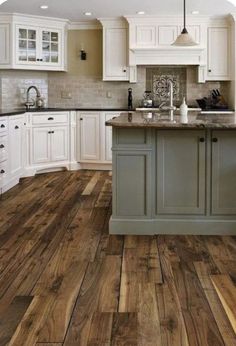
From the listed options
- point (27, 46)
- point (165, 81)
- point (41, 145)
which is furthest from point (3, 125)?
point (165, 81)

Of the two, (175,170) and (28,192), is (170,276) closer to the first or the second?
(175,170)

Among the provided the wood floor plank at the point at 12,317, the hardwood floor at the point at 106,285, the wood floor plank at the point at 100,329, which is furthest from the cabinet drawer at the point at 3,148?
the wood floor plank at the point at 100,329

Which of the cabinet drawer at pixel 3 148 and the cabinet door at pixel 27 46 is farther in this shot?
the cabinet door at pixel 27 46

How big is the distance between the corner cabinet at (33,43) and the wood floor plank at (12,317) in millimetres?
5249

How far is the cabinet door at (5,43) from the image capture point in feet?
24.2

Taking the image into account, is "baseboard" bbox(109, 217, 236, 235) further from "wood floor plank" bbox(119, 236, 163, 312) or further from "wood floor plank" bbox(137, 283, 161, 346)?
"wood floor plank" bbox(137, 283, 161, 346)

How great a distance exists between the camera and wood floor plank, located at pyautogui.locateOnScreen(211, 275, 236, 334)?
266cm

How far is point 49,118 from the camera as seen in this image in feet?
25.1

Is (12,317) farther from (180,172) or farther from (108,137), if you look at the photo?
(108,137)

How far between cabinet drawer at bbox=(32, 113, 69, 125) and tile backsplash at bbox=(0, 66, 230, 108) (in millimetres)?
664

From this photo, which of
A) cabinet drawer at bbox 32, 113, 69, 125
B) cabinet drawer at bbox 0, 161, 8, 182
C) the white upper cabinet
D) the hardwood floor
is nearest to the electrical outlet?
cabinet drawer at bbox 32, 113, 69, 125

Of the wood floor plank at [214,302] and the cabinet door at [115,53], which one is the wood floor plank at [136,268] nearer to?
the wood floor plank at [214,302]

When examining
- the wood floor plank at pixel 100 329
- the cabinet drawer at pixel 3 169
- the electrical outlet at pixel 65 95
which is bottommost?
the wood floor plank at pixel 100 329

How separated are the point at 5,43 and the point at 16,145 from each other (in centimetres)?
172
